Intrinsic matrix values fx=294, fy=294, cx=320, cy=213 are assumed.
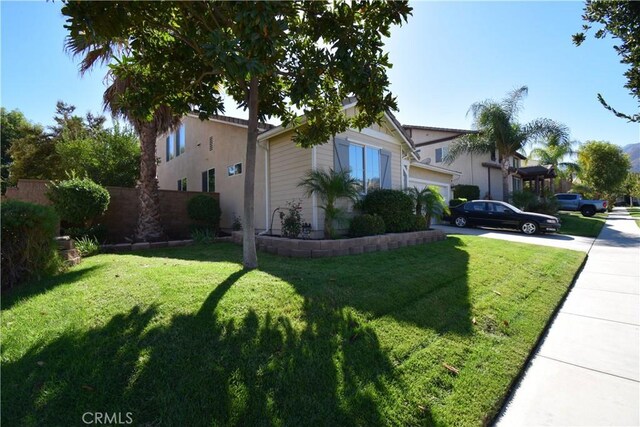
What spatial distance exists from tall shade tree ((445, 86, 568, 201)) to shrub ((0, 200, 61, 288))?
76.4 feet

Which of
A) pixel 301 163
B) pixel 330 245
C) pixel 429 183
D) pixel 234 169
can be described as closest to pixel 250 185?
pixel 330 245

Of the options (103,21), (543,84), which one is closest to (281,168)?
(103,21)

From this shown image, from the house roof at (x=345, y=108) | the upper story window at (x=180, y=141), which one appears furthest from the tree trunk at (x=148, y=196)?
the upper story window at (x=180, y=141)

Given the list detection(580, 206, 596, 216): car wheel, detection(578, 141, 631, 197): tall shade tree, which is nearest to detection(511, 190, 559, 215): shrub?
detection(580, 206, 596, 216): car wheel

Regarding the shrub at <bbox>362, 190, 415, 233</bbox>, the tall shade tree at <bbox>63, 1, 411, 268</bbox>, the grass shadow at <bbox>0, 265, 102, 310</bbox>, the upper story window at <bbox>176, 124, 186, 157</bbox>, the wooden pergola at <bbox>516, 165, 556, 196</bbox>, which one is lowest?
the grass shadow at <bbox>0, 265, 102, 310</bbox>

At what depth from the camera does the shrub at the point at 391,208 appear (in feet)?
31.7

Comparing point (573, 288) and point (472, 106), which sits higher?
point (472, 106)

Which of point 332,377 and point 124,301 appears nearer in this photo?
point 332,377

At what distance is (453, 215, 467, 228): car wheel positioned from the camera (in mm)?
16234

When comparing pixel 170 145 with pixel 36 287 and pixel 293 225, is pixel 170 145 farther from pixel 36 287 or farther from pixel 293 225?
pixel 36 287

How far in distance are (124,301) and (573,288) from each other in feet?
26.5

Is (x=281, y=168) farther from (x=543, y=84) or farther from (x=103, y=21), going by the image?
(x=543, y=84)

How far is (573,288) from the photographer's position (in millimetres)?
6074

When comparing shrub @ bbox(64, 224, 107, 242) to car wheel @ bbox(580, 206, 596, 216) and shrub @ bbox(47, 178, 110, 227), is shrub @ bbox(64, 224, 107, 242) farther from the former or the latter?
car wheel @ bbox(580, 206, 596, 216)
